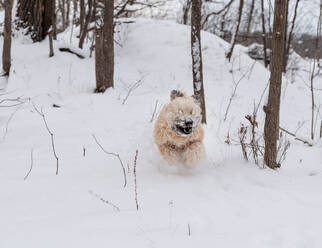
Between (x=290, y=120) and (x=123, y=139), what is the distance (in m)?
5.17

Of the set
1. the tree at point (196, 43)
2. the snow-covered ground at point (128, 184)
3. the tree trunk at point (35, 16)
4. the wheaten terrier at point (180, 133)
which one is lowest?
the snow-covered ground at point (128, 184)

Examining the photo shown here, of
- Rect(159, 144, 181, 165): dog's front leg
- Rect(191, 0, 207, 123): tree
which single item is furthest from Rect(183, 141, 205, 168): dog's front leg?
Rect(191, 0, 207, 123): tree

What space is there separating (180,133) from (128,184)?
0.99m

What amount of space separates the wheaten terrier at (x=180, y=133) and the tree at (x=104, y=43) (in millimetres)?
3828

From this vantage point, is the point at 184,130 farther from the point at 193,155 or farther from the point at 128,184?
the point at 128,184

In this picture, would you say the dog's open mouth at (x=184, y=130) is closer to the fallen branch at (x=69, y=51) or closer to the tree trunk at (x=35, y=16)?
the fallen branch at (x=69, y=51)

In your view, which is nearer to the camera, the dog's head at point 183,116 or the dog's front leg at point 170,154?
the dog's head at point 183,116

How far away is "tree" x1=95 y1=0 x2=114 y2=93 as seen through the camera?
7.12 meters

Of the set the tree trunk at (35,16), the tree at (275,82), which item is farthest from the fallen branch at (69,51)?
the tree at (275,82)

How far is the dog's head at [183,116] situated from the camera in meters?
3.59

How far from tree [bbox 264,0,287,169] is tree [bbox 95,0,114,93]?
16.2 ft

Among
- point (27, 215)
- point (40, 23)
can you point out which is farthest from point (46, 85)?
point (27, 215)

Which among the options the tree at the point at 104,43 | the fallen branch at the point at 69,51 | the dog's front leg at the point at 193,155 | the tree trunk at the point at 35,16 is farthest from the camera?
the fallen branch at the point at 69,51

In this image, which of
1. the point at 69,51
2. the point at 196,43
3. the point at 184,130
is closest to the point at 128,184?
the point at 184,130
